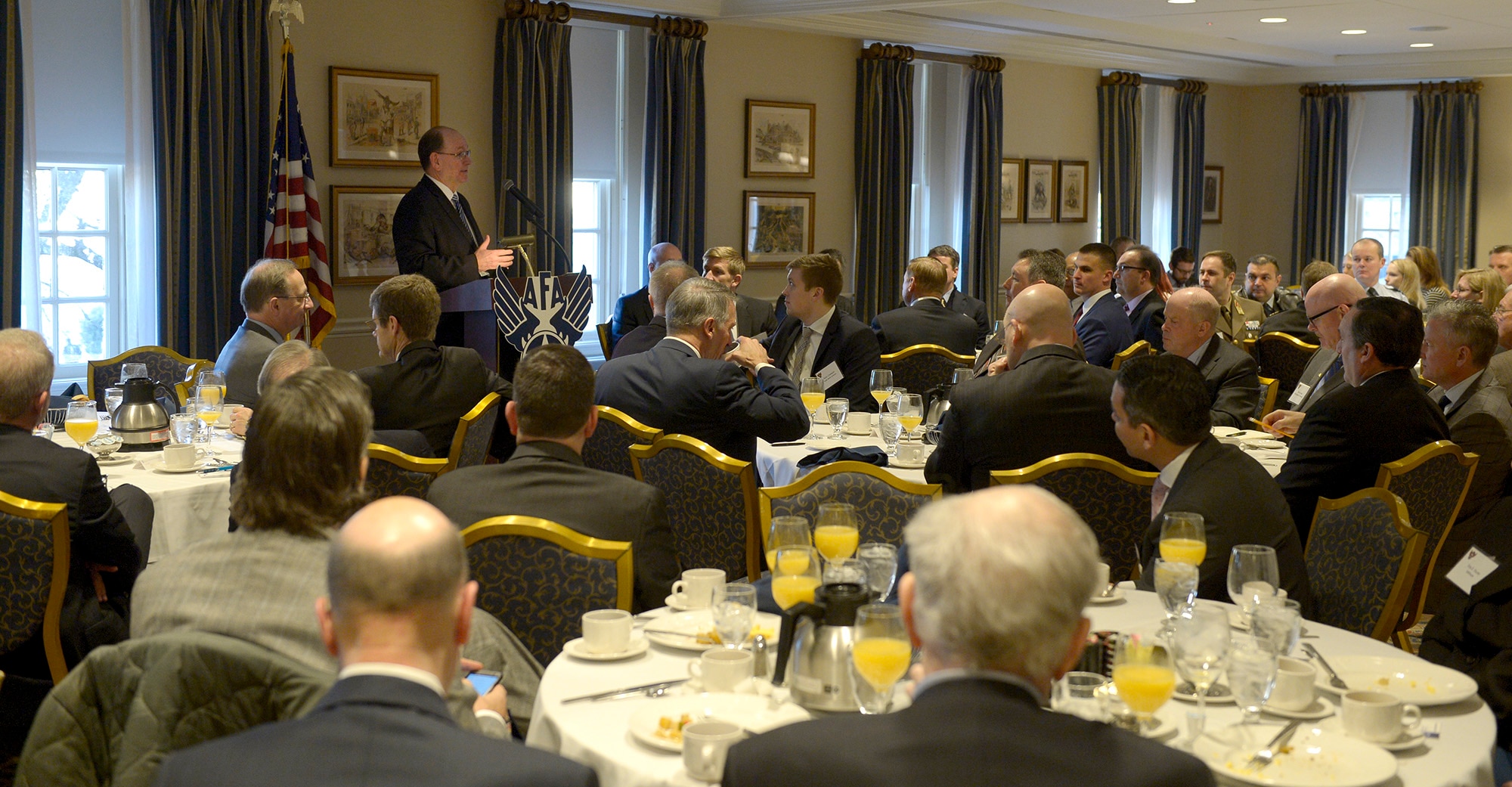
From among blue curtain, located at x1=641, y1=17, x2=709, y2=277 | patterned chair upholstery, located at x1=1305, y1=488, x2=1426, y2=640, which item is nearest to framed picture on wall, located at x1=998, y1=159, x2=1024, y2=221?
blue curtain, located at x1=641, y1=17, x2=709, y2=277

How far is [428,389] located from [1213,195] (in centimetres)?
1259

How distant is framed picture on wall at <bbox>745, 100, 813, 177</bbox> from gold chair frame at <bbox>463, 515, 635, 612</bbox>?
787 cm

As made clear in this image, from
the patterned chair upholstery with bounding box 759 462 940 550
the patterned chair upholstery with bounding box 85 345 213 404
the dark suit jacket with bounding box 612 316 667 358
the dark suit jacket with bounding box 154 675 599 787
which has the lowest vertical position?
the patterned chair upholstery with bounding box 759 462 940 550

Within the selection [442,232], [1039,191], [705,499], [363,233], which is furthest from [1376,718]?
[1039,191]

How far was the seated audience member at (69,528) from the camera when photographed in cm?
337

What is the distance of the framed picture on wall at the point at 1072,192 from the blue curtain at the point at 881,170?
8.02 ft

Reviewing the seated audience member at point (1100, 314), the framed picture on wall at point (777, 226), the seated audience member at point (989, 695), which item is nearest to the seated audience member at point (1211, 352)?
the seated audience member at point (1100, 314)

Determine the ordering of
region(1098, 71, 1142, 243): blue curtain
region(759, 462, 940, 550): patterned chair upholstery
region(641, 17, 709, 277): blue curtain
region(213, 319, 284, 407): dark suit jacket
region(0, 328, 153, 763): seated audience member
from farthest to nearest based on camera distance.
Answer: region(1098, 71, 1142, 243): blue curtain → region(641, 17, 709, 277): blue curtain → region(213, 319, 284, 407): dark suit jacket → region(759, 462, 940, 550): patterned chair upholstery → region(0, 328, 153, 763): seated audience member

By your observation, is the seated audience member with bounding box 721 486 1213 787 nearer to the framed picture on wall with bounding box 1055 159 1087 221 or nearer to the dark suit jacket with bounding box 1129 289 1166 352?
the dark suit jacket with bounding box 1129 289 1166 352

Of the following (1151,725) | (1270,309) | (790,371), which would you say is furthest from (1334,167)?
(1151,725)

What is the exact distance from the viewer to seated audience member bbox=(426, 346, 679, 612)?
9.90 feet

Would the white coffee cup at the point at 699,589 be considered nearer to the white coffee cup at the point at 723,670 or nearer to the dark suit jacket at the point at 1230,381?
the white coffee cup at the point at 723,670

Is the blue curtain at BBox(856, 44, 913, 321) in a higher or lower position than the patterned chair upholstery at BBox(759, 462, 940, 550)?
higher

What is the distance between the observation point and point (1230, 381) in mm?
5938
